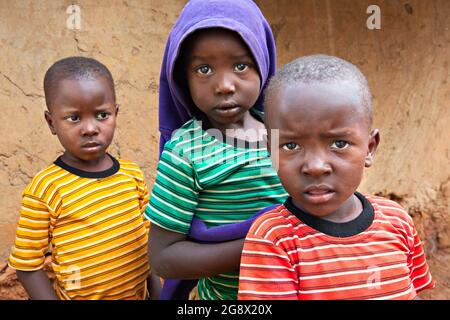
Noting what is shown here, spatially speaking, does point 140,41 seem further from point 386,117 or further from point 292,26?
point 386,117

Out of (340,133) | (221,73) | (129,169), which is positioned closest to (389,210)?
(340,133)

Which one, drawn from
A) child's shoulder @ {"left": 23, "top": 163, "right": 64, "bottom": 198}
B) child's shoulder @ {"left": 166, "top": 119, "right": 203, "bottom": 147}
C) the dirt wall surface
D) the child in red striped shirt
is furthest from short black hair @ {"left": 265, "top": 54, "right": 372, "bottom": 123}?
the dirt wall surface

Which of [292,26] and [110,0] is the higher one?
[110,0]

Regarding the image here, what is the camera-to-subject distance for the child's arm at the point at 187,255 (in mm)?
1503

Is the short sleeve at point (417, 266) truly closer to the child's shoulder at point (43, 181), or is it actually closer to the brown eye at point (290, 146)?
the brown eye at point (290, 146)

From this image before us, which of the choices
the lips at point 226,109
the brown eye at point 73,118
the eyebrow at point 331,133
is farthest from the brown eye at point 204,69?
the brown eye at point 73,118

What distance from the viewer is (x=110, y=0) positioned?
9.59ft

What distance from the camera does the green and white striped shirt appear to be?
1503 millimetres

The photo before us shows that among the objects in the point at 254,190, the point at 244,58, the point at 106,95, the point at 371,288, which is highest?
the point at 244,58

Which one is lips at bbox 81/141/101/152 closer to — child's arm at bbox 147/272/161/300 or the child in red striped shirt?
child's arm at bbox 147/272/161/300

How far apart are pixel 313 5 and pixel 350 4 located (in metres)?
0.22

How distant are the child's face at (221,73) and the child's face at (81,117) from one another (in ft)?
1.69

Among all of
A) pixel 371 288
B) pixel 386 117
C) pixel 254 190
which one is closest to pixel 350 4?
pixel 386 117

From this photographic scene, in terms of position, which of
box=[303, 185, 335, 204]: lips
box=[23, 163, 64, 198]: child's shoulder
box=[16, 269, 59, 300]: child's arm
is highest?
box=[303, 185, 335, 204]: lips
